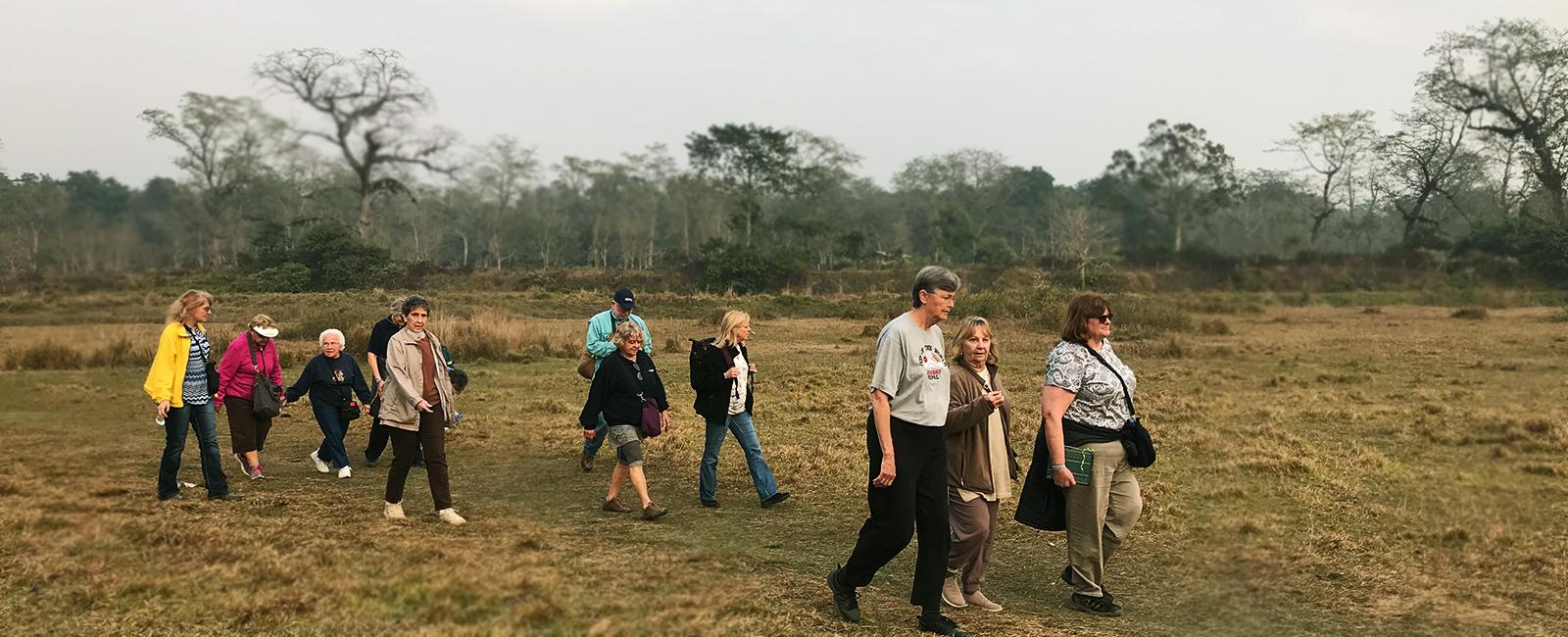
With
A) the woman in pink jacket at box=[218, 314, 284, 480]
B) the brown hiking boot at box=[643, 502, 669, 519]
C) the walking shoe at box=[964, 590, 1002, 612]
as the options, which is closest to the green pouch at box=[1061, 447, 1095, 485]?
the walking shoe at box=[964, 590, 1002, 612]

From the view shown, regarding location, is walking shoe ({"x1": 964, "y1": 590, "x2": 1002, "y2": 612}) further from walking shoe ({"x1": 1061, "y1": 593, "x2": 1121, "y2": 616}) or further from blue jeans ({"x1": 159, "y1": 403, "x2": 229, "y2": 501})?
blue jeans ({"x1": 159, "y1": 403, "x2": 229, "y2": 501})

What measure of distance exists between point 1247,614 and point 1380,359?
1449cm

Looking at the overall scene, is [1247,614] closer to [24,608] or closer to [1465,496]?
[1465,496]

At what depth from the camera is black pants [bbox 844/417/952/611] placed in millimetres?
4266

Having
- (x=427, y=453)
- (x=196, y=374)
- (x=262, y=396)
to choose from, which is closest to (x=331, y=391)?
(x=262, y=396)

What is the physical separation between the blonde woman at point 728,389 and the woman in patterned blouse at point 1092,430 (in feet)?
8.20

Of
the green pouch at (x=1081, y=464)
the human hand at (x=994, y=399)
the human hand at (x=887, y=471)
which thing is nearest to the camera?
the human hand at (x=887, y=471)

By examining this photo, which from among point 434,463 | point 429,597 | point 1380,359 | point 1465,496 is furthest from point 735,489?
point 1380,359

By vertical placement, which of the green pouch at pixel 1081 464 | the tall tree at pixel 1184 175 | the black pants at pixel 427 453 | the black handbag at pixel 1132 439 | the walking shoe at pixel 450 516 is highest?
the tall tree at pixel 1184 175

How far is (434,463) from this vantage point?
258 inches

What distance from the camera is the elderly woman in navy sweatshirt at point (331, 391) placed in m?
8.38

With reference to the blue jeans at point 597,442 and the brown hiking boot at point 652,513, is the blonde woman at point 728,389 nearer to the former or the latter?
the brown hiking boot at point 652,513

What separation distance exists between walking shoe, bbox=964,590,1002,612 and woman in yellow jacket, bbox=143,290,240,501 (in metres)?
5.45

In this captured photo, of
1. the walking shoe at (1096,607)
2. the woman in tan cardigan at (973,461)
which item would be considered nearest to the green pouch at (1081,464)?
the woman in tan cardigan at (973,461)
